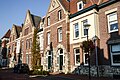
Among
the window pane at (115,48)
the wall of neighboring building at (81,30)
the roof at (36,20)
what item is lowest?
the window pane at (115,48)

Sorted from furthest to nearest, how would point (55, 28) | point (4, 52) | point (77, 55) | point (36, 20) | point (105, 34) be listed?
1. point (4, 52)
2. point (36, 20)
3. point (55, 28)
4. point (77, 55)
5. point (105, 34)

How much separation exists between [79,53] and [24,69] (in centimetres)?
1067

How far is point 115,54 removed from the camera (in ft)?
60.1

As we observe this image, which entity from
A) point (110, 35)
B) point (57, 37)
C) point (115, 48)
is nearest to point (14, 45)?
point (57, 37)

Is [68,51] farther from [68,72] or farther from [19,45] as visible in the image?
[19,45]

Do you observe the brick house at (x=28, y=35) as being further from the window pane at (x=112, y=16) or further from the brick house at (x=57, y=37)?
the window pane at (x=112, y=16)

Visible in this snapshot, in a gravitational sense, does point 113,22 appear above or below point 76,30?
above

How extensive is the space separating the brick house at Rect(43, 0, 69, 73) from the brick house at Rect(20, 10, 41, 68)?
25.2 feet

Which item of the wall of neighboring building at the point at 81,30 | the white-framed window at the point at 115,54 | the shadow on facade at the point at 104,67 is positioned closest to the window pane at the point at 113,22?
the shadow on facade at the point at 104,67

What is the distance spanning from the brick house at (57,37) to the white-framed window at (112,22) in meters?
7.39

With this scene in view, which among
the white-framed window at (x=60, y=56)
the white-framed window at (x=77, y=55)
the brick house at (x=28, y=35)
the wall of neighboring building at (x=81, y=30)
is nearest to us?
the wall of neighboring building at (x=81, y=30)

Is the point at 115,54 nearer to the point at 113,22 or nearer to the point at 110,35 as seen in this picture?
the point at 110,35

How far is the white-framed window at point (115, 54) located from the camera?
18041 mm

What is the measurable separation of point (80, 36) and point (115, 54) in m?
6.01
